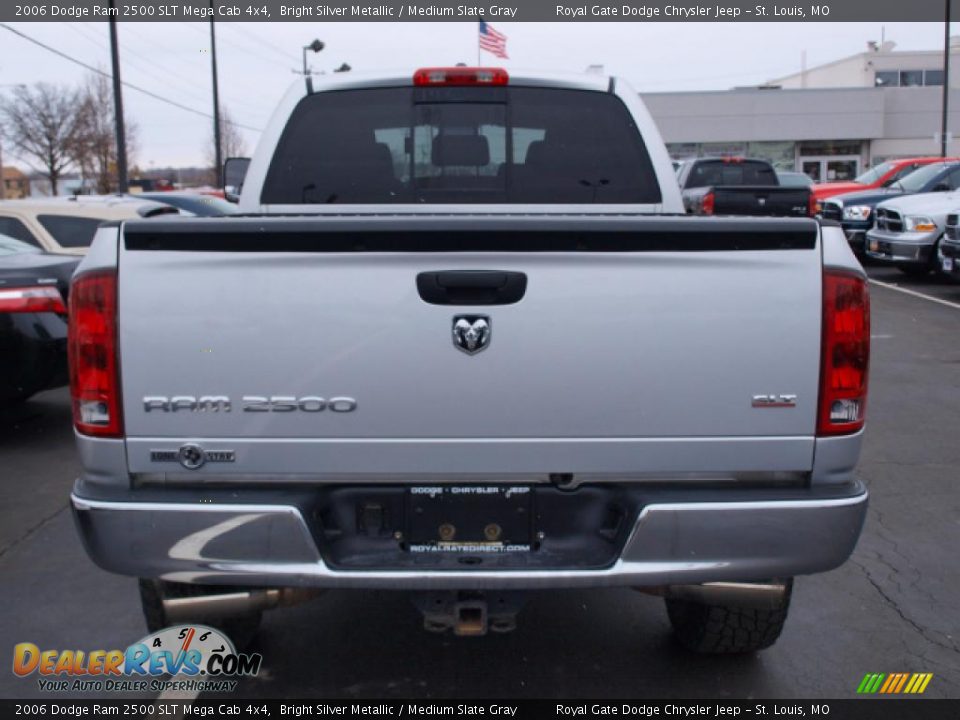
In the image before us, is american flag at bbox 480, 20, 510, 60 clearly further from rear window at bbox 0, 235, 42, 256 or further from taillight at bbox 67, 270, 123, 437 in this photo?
taillight at bbox 67, 270, 123, 437

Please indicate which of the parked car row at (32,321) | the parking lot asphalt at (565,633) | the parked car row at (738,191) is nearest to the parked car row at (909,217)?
the parked car row at (738,191)

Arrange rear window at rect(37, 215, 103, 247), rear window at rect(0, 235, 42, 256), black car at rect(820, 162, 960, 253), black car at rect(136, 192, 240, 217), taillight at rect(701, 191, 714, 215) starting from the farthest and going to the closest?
1. black car at rect(820, 162, 960, 253)
2. black car at rect(136, 192, 240, 217)
3. taillight at rect(701, 191, 714, 215)
4. rear window at rect(37, 215, 103, 247)
5. rear window at rect(0, 235, 42, 256)

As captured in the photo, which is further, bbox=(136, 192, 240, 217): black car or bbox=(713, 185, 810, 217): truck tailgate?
bbox=(136, 192, 240, 217): black car

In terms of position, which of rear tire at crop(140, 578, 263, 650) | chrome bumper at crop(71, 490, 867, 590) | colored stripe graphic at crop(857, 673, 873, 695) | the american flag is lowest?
colored stripe graphic at crop(857, 673, 873, 695)

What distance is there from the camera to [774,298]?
2.78 m

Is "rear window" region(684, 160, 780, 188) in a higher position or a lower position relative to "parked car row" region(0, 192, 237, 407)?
higher

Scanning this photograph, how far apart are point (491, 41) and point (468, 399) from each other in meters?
16.4

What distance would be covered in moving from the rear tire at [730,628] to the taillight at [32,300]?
16.5ft

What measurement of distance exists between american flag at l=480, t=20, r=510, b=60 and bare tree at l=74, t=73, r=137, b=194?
31.6 meters

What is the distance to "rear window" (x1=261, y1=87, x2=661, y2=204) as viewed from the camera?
4504 mm

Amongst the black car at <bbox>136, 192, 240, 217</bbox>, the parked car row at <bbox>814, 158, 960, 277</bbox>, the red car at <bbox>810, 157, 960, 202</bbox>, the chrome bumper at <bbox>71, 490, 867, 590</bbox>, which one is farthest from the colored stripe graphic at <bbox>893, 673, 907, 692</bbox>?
the red car at <bbox>810, 157, 960, 202</bbox>

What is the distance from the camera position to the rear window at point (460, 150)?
14.8 ft

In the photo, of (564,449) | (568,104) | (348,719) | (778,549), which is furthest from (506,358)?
(568,104)
